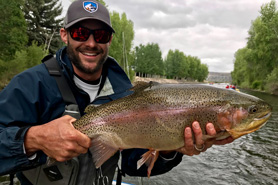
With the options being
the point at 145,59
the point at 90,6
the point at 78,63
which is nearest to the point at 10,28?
the point at 90,6

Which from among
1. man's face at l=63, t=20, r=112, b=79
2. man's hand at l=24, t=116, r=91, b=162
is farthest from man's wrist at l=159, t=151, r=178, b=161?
man's face at l=63, t=20, r=112, b=79

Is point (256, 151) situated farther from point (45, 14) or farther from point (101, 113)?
point (45, 14)

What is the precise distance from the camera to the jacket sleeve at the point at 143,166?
2.97 meters

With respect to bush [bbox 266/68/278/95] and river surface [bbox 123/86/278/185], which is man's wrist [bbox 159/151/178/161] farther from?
bush [bbox 266/68/278/95]

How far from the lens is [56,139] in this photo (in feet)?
6.32

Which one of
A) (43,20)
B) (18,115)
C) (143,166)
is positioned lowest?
(143,166)

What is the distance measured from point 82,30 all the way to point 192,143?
204 cm

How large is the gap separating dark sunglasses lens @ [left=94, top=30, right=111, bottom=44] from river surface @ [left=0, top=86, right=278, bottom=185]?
5291mm

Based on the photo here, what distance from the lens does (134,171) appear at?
3.23 m

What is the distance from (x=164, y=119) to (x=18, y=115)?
1.57 m

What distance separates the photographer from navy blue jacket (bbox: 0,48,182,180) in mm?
2049

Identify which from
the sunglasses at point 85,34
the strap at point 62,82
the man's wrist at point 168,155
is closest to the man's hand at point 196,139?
the man's wrist at point 168,155

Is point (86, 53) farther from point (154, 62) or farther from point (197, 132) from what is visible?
point (154, 62)

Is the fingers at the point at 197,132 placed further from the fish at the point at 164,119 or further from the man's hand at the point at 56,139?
the man's hand at the point at 56,139
